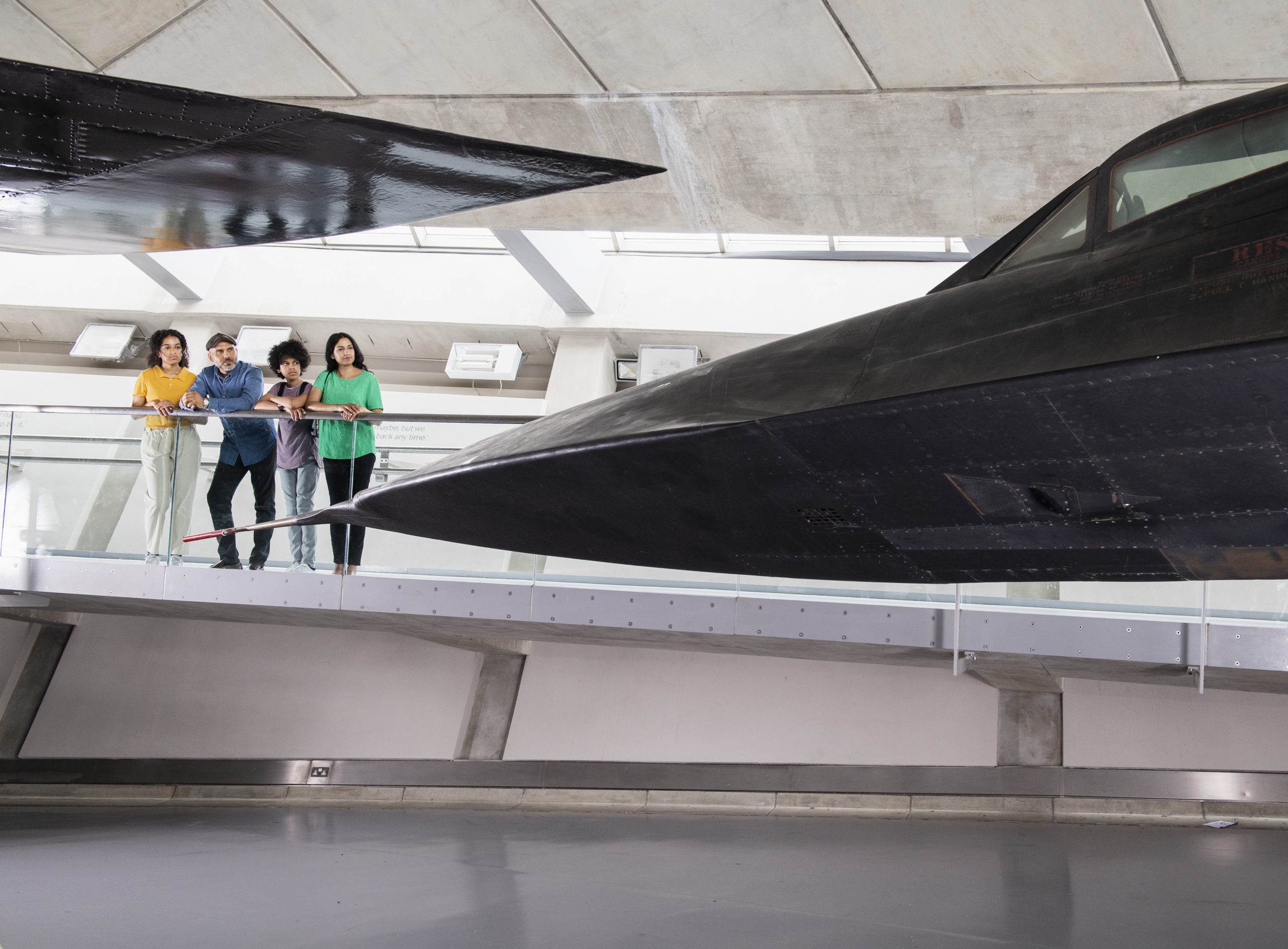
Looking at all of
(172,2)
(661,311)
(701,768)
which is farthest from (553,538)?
(661,311)

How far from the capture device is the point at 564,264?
42.3ft

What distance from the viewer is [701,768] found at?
361 inches

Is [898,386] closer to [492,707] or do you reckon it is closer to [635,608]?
[635,608]

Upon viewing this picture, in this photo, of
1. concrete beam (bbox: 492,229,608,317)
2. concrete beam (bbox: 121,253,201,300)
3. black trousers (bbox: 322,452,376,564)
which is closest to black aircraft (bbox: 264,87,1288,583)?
black trousers (bbox: 322,452,376,564)

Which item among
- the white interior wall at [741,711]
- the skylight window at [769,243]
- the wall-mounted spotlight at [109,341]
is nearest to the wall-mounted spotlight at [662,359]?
the skylight window at [769,243]

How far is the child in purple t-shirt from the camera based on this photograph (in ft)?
20.8

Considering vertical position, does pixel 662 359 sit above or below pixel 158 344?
above

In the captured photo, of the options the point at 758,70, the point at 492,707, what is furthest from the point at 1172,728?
the point at 758,70

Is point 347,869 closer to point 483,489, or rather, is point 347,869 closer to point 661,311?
point 483,489

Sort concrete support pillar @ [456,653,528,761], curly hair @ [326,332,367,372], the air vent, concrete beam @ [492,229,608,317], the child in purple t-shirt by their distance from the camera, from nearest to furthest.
Answer: the air vent → curly hair @ [326,332,367,372] → the child in purple t-shirt → concrete support pillar @ [456,653,528,761] → concrete beam @ [492,229,608,317]

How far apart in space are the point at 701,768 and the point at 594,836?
7.14ft

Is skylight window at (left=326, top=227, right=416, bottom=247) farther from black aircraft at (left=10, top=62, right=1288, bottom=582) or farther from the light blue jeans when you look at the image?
black aircraft at (left=10, top=62, right=1288, bottom=582)

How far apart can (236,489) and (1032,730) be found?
7133 millimetres

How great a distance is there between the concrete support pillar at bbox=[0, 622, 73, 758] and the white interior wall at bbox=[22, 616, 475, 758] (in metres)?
0.10
